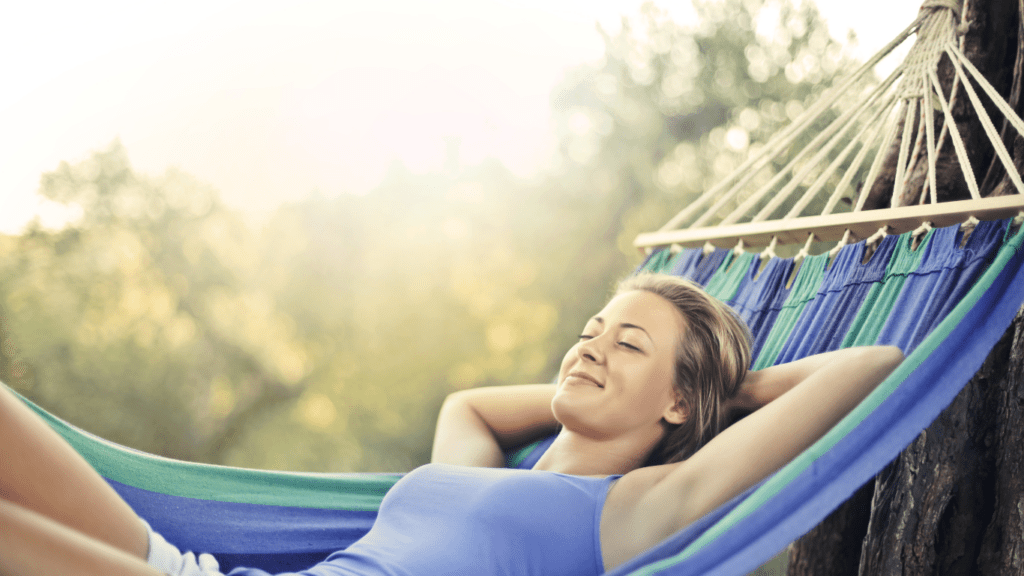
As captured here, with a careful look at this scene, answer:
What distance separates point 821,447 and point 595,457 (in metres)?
0.46

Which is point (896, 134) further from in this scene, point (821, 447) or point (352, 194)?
point (352, 194)

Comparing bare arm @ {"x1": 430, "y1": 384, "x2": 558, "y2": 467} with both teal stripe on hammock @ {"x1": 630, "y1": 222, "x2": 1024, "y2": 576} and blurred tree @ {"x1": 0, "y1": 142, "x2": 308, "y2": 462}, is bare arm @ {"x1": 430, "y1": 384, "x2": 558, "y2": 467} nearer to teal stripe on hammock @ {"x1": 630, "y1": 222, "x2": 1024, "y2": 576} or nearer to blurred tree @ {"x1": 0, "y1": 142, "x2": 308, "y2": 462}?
teal stripe on hammock @ {"x1": 630, "y1": 222, "x2": 1024, "y2": 576}

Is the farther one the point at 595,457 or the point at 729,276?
the point at 729,276

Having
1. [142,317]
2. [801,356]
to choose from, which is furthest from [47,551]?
[142,317]

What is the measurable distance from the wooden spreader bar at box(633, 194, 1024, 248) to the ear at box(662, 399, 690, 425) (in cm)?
73

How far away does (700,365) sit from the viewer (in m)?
1.45

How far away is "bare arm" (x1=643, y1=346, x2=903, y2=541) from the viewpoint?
45.3 inches

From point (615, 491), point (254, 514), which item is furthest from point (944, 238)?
point (254, 514)

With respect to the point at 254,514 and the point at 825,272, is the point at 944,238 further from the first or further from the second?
the point at 254,514

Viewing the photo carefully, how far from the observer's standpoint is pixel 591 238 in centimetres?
942

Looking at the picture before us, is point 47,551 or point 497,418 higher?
point 47,551

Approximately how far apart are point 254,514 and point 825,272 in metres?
1.45

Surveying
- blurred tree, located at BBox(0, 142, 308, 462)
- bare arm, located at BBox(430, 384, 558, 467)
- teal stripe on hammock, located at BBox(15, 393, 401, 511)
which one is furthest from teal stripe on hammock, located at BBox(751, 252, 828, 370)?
blurred tree, located at BBox(0, 142, 308, 462)

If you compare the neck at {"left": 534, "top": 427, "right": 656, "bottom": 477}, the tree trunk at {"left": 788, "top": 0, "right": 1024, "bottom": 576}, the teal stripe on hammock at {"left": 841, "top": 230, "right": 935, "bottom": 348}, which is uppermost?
the teal stripe on hammock at {"left": 841, "top": 230, "right": 935, "bottom": 348}
